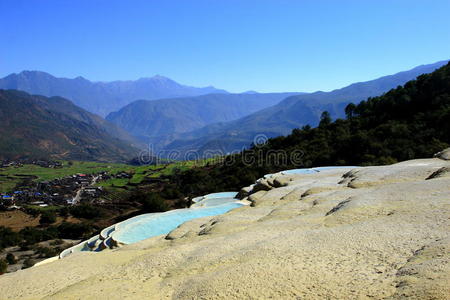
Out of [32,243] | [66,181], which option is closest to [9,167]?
[66,181]

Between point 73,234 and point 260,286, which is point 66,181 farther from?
point 260,286

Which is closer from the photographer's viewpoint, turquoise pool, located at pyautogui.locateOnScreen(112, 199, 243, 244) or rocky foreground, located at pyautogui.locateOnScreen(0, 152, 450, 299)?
rocky foreground, located at pyautogui.locateOnScreen(0, 152, 450, 299)

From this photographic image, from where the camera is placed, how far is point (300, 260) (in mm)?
9102

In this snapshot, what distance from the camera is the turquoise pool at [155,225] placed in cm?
2110

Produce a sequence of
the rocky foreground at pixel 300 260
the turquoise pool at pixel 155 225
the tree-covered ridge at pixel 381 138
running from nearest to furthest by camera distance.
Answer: the rocky foreground at pixel 300 260 → the turquoise pool at pixel 155 225 → the tree-covered ridge at pixel 381 138

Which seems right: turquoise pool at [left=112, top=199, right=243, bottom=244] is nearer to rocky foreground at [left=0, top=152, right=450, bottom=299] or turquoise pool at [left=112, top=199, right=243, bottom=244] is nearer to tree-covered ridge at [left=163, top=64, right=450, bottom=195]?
rocky foreground at [left=0, top=152, right=450, bottom=299]

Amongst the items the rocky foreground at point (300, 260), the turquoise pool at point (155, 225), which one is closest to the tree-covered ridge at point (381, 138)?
the turquoise pool at point (155, 225)

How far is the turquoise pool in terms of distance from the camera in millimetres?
21105

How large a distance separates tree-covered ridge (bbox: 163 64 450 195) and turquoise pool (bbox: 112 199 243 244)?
19.2 m

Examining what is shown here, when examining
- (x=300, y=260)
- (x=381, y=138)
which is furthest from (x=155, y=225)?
(x=381, y=138)

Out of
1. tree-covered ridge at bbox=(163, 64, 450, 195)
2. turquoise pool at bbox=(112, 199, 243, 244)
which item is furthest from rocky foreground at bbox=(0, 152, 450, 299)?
tree-covered ridge at bbox=(163, 64, 450, 195)

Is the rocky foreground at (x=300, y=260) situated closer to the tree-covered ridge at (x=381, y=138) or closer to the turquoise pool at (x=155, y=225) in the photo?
the turquoise pool at (x=155, y=225)

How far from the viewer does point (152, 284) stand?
31.1 feet

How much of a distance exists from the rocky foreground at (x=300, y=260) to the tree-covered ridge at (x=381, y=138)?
2621 cm
